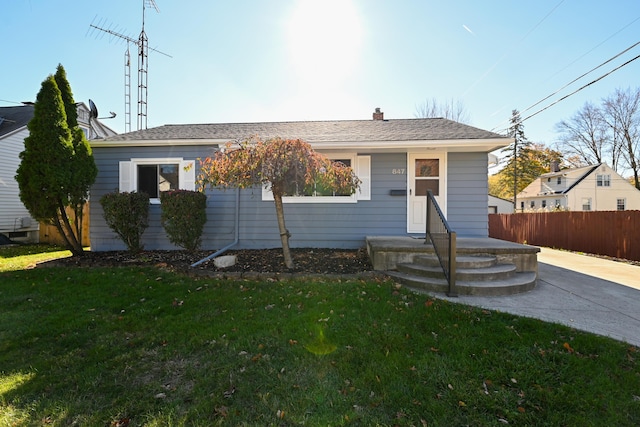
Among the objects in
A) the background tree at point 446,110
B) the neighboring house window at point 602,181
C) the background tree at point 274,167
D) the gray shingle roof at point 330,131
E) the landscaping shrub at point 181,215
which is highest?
the background tree at point 446,110

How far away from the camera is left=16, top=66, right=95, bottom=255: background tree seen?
18.6 ft

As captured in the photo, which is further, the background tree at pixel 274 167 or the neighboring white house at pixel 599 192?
the neighboring white house at pixel 599 192

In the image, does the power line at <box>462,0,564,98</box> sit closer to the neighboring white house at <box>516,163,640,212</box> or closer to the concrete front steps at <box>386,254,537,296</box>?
the concrete front steps at <box>386,254,537,296</box>

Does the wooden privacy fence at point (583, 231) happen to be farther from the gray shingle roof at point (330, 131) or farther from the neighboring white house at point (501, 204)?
the neighboring white house at point (501, 204)

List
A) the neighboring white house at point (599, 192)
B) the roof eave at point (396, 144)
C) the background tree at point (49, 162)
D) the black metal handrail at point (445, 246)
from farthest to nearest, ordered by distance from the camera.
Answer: the neighboring white house at point (599, 192) → the roof eave at point (396, 144) → the background tree at point (49, 162) → the black metal handrail at point (445, 246)

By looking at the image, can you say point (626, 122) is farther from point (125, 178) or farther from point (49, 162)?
point (49, 162)

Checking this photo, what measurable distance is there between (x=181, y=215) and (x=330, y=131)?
4244 mm

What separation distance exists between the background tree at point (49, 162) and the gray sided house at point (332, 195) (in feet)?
3.86

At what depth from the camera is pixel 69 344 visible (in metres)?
2.69

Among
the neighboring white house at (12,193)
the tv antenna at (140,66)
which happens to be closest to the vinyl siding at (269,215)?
the tv antenna at (140,66)

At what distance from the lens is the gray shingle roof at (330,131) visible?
21.3 feet

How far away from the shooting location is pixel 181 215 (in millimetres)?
5918

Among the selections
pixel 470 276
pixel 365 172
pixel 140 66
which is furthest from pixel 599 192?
pixel 140 66

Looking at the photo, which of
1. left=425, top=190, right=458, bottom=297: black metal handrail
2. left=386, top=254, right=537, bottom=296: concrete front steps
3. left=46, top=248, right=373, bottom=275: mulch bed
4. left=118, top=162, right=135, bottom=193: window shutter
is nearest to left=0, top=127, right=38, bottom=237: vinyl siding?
left=118, top=162, right=135, bottom=193: window shutter
